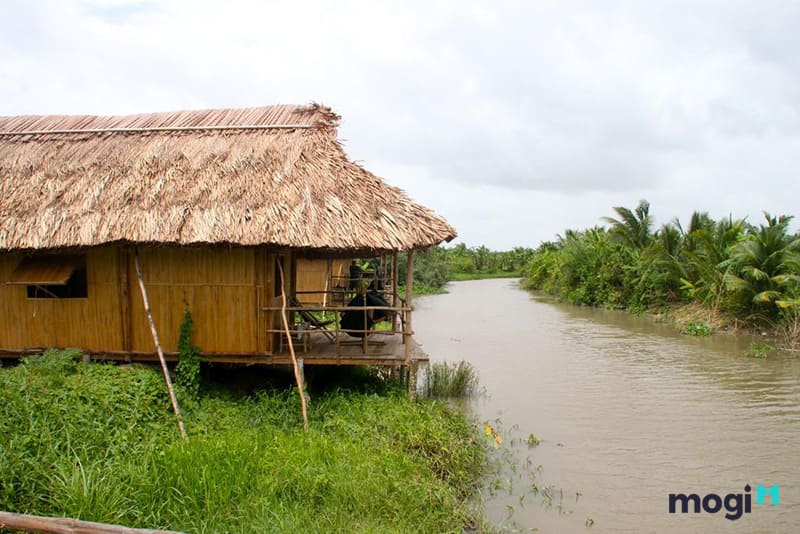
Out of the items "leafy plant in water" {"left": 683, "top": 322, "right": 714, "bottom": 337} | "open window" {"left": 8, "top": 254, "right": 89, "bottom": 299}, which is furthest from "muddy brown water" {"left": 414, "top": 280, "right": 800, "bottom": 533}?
"open window" {"left": 8, "top": 254, "right": 89, "bottom": 299}

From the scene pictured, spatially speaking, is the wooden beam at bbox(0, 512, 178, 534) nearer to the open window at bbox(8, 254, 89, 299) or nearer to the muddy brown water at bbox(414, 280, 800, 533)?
the muddy brown water at bbox(414, 280, 800, 533)

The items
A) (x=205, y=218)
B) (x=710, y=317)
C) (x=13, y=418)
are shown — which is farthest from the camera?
(x=710, y=317)

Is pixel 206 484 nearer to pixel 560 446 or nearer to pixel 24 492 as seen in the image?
pixel 24 492

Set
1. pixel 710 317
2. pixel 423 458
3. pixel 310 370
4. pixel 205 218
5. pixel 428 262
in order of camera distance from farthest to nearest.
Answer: pixel 428 262 → pixel 710 317 → pixel 310 370 → pixel 205 218 → pixel 423 458

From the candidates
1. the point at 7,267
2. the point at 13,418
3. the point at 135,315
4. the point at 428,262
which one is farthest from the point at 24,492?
the point at 428,262

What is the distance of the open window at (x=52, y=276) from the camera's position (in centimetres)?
757

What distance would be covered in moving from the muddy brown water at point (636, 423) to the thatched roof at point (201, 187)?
3.22 m

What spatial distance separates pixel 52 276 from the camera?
760 centimetres

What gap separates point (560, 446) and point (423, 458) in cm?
253

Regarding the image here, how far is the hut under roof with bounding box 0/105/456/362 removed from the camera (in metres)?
7.18

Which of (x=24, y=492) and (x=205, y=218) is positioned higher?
(x=205, y=218)

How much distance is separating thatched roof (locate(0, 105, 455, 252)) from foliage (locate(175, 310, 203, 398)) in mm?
1148

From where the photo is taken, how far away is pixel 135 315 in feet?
25.4

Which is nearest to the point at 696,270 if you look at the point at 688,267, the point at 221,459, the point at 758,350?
the point at 688,267
